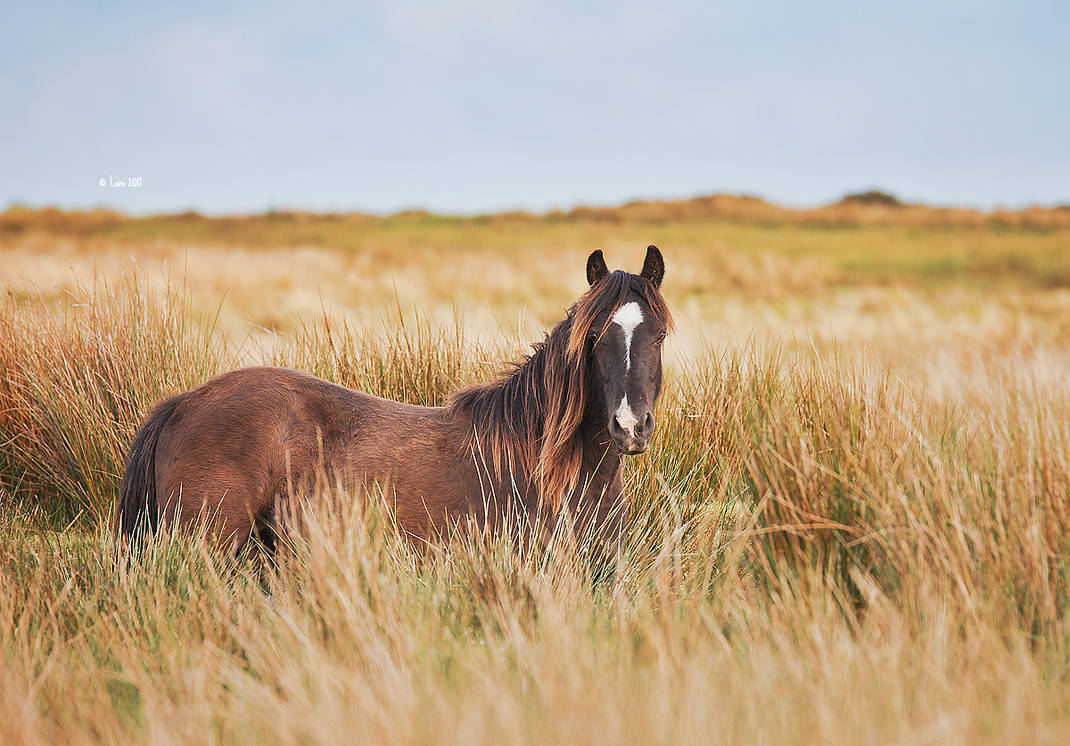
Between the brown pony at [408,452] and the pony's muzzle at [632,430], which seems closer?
the pony's muzzle at [632,430]

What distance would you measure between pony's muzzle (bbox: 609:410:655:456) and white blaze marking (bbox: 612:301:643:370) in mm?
250

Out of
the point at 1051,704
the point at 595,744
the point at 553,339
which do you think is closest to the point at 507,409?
the point at 553,339

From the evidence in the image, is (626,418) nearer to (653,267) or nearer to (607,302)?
(607,302)

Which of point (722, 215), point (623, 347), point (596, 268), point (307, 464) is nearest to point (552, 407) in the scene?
point (623, 347)

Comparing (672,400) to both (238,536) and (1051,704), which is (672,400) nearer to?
(238,536)

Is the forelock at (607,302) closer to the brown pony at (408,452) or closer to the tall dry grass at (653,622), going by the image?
the brown pony at (408,452)

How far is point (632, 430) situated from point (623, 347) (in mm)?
364

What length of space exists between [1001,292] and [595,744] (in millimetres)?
35349

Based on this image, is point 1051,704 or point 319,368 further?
point 319,368

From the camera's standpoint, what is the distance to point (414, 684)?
2.40m

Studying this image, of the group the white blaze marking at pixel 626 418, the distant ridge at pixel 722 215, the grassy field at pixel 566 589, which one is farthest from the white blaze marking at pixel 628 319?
the distant ridge at pixel 722 215

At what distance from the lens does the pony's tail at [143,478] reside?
396 centimetres

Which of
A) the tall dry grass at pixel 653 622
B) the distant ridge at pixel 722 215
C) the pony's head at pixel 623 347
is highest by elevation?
the distant ridge at pixel 722 215

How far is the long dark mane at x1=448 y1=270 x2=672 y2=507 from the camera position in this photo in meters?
3.54
